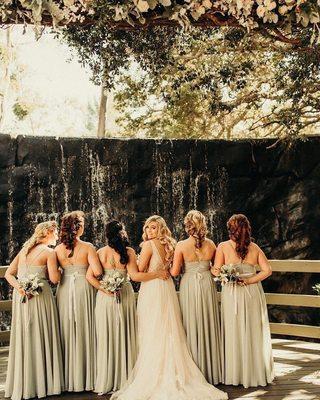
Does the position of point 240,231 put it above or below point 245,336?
above

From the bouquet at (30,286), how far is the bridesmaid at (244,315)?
1856 mm

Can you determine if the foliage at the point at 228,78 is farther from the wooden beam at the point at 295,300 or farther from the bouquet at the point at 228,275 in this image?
the bouquet at the point at 228,275

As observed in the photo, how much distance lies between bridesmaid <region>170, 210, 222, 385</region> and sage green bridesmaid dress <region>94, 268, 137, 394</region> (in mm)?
611

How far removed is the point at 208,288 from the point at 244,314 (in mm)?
463

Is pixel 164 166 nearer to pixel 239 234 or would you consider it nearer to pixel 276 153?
pixel 276 153

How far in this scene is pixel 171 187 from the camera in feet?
45.6

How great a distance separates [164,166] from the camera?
13766 mm

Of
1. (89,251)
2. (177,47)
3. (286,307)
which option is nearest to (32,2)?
(89,251)

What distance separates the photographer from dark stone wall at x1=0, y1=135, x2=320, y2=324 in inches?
528

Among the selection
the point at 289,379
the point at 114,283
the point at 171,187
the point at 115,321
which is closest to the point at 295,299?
the point at 289,379

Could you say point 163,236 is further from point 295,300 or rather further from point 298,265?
point 295,300

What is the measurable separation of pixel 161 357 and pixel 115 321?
0.64m

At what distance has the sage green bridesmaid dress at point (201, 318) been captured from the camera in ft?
21.3

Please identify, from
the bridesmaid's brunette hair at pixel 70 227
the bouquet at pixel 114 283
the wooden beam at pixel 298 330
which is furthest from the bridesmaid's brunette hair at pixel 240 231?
the wooden beam at pixel 298 330
